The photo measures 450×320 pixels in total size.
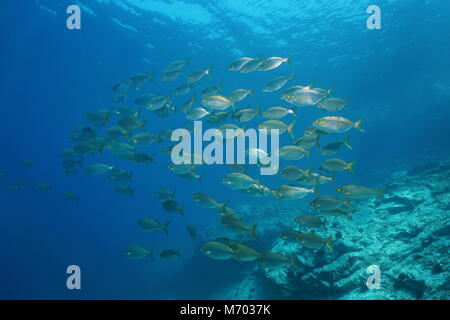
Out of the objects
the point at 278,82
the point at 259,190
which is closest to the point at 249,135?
the point at 278,82

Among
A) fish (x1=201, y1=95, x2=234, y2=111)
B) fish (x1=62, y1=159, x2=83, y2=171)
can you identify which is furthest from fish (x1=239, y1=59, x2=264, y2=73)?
fish (x1=62, y1=159, x2=83, y2=171)

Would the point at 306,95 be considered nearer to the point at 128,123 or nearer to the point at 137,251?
the point at 128,123

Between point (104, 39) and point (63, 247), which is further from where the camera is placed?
point (63, 247)

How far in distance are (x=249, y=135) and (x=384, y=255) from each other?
15.3 ft

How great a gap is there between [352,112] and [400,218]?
110ft

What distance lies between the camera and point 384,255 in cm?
643

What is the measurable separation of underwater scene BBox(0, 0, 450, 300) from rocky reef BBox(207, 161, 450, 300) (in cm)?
4

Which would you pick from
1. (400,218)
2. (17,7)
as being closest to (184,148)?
(400,218)

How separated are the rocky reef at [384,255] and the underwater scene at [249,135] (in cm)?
4

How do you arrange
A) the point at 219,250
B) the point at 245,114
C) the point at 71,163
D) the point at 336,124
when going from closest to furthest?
the point at 219,250 < the point at 336,124 < the point at 245,114 < the point at 71,163

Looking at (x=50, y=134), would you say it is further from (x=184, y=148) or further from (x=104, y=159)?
(x=184, y=148)

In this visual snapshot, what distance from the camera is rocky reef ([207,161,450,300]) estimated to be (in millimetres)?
5129

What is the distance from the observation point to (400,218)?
7.77 meters

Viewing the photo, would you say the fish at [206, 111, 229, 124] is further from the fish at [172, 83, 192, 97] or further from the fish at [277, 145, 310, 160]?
the fish at [277, 145, 310, 160]
